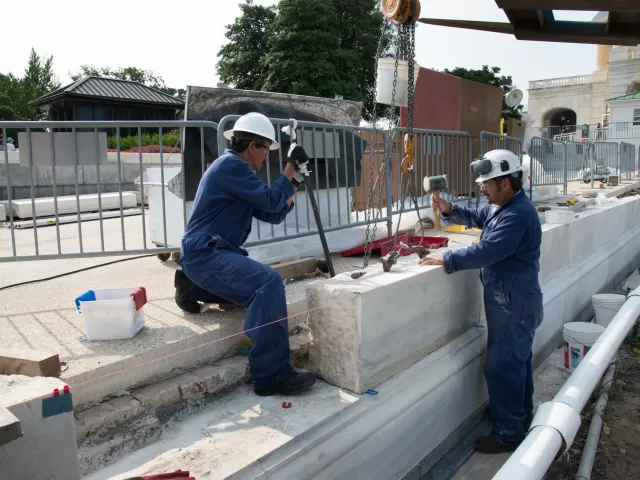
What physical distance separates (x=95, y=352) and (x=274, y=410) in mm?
1109

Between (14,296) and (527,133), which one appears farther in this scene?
(527,133)

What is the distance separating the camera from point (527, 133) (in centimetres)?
1337

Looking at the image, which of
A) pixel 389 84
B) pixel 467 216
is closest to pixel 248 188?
pixel 467 216

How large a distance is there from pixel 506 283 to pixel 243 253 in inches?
78.0

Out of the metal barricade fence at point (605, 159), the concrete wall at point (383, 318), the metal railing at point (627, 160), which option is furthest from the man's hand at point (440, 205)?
the metal railing at point (627, 160)

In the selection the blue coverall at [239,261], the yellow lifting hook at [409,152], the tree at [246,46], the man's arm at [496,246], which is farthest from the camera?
the tree at [246,46]

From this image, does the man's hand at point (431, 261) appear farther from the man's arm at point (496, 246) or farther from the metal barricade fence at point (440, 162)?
the metal barricade fence at point (440, 162)

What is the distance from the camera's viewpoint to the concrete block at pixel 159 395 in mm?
2824

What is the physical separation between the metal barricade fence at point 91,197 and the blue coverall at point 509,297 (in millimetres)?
2420

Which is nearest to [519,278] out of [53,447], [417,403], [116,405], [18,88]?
[417,403]

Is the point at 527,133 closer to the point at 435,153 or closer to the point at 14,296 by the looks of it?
the point at 435,153

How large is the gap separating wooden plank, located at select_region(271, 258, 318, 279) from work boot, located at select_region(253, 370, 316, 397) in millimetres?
1420

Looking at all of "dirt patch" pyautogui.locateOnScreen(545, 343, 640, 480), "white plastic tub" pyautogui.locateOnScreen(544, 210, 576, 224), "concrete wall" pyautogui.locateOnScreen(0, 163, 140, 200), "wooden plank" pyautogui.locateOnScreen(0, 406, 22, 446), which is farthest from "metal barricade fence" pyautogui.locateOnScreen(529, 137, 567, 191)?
"concrete wall" pyautogui.locateOnScreen(0, 163, 140, 200)

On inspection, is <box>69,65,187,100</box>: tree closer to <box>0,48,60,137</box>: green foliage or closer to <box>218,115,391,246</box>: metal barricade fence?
<box>0,48,60,137</box>: green foliage
